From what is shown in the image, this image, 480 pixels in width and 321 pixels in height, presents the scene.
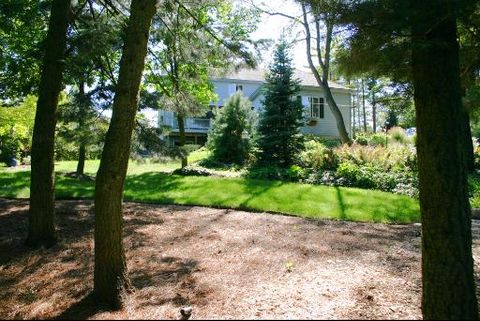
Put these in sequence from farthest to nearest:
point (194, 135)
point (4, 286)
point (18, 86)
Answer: point (194, 135)
point (18, 86)
point (4, 286)

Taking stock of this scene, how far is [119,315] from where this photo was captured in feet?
11.8

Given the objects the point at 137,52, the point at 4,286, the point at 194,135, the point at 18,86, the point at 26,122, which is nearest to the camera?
the point at 137,52

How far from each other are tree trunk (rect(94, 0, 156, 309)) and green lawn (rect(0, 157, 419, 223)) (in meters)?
4.49

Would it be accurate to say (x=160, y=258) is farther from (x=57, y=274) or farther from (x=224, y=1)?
(x=224, y=1)

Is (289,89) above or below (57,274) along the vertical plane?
above

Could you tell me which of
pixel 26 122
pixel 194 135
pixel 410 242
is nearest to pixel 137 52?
pixel 410 242

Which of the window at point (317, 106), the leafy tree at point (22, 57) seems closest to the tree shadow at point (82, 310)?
the leafy tree at point (22, 57)

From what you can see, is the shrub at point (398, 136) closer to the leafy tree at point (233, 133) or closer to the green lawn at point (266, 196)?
the leafy tree at point (233, 133)

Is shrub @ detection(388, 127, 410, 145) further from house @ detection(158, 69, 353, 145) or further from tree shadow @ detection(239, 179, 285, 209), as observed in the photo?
tree shadow @ detection(239, 179, 285, 209)

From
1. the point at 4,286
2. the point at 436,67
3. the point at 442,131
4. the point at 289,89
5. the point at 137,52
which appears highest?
the point at 289,89

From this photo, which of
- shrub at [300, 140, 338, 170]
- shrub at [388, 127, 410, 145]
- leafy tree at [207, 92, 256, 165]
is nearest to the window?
shrub at [388, 127, 410, 145]

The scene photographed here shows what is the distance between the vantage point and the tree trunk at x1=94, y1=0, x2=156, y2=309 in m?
3.93

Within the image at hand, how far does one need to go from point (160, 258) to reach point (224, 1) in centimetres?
415

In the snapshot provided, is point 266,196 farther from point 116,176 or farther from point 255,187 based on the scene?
point 116,176
